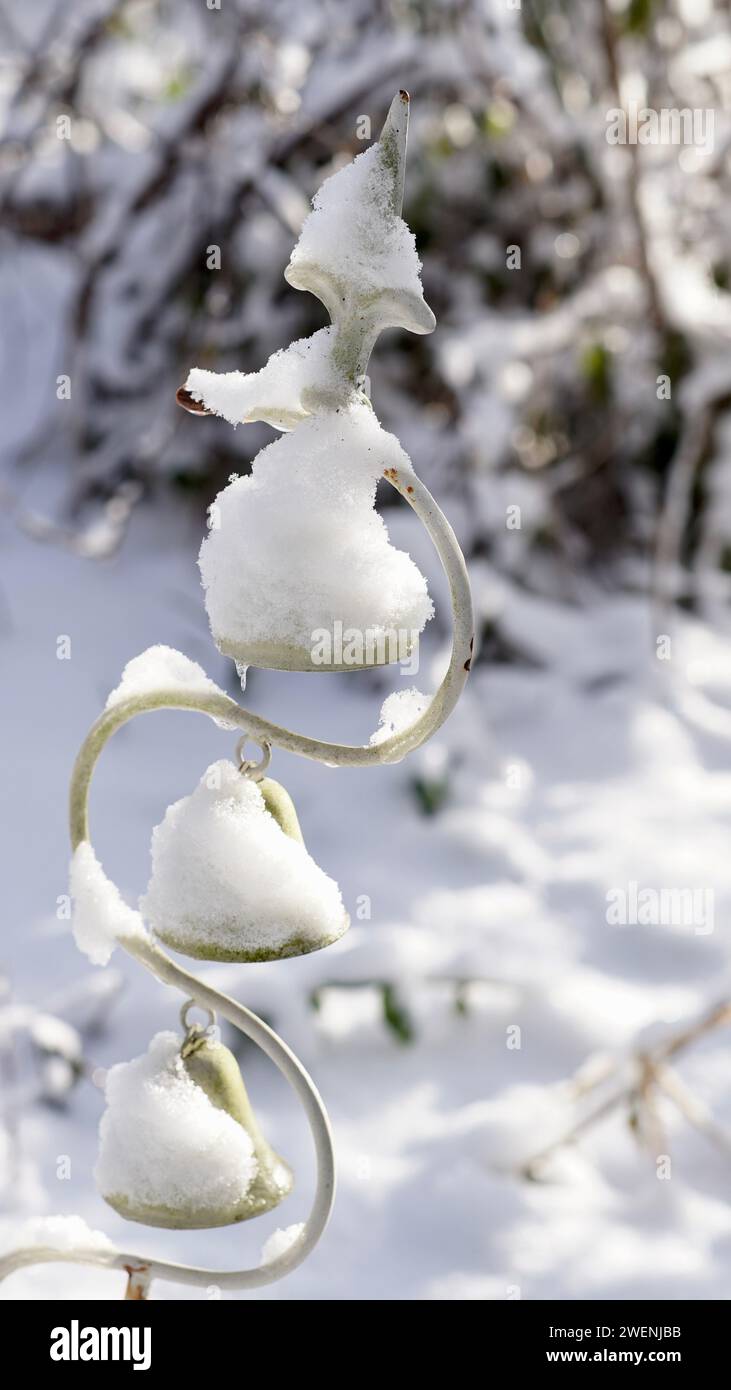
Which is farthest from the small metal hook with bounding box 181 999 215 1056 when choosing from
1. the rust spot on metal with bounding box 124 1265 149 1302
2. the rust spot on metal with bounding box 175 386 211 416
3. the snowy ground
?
the snowy ground

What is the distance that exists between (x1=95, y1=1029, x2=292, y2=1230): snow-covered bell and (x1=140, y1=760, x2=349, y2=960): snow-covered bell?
10 cm

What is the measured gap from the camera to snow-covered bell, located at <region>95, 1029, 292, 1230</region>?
632 mm

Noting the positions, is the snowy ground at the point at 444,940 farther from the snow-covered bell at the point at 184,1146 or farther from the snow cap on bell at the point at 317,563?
the snow cap on bell at the point at 317,563

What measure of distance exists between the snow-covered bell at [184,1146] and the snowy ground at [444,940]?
0.55 metres

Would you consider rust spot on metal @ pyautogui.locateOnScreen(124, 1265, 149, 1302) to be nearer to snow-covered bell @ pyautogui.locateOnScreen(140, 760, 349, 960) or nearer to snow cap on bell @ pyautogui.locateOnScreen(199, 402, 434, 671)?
snow-covered bell @ pyautogui.locateOnScreen(140, 760, 349, 960)

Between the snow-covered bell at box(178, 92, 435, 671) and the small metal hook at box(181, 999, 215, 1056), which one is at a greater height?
the snow-covered bell at box(178, 92, 435, 671)

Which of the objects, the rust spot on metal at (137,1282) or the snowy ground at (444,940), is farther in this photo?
the snowy ground at (444,940)

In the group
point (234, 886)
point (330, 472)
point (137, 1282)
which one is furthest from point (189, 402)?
point (137, 1282)

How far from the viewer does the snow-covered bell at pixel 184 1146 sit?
63cm

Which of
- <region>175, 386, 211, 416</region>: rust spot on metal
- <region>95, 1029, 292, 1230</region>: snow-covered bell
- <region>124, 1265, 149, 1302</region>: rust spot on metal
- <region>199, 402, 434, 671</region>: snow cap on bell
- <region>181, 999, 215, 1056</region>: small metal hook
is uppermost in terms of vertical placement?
<region>175, 386, 211, 416</region>: rust spot on metal

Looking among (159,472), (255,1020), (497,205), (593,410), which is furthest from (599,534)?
(255,1020)

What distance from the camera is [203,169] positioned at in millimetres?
2504

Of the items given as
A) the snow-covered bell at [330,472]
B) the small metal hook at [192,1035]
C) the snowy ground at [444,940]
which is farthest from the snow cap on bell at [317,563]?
the snowy ground at [444,940]

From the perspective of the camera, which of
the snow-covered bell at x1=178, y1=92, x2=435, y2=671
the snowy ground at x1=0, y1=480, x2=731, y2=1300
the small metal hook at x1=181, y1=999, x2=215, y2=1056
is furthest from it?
the snowy ground at x1=0, y1=480, x2=731, y2=1300
